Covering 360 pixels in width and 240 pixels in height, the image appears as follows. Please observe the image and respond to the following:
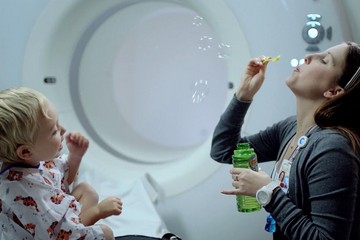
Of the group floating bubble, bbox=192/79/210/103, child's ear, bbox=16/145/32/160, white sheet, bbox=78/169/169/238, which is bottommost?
white sheet, bbox=78/169/169/238

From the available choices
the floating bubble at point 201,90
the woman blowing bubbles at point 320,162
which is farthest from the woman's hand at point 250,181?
the floating bubble at point 201,90

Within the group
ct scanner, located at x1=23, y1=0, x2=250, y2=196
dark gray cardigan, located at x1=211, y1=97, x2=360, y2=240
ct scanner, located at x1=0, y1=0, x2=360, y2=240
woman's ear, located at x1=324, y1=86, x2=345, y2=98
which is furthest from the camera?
ct scanner, located at x1=23, y1=0, x2=250, y2=196

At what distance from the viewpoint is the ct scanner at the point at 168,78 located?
1.25 metres

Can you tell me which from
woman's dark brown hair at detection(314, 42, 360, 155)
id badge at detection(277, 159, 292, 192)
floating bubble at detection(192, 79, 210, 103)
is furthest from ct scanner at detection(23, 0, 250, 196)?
woman's dark brown hair at detection(314, 42, 360, 155)

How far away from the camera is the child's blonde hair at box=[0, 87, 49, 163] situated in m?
0.90

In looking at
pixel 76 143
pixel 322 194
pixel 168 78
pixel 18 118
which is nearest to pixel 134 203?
pixel 76 143

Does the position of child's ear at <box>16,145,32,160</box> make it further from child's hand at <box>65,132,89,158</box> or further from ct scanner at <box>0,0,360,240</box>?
ct scanner at <box>0,0,360,240</box>

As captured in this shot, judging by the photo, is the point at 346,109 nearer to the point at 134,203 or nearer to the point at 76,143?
the point at 76,143

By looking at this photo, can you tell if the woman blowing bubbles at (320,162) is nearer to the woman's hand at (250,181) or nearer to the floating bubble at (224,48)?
the woman's hand at (250,181)

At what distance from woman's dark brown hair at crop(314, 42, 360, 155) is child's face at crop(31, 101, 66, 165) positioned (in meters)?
0.53

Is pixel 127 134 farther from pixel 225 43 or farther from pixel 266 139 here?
pixel 266 139

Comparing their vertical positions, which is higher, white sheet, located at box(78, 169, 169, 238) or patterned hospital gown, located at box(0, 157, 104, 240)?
patterned hospital gown, located at box(0, 157, 104, 240)

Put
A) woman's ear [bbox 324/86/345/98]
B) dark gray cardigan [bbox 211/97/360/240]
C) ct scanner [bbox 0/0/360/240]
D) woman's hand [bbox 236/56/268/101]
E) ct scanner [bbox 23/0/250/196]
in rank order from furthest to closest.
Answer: ct scanner [bbox 23/0/250/196], ct scanner [bbox 0/0/360/240], woman's hand [bbox 236/56/268/101], woman's ear [bbox 324/86/345/98], dark gray cardigan [bbox 211/97/360/240]

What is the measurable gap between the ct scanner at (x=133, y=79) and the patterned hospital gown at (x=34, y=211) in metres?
0.47
